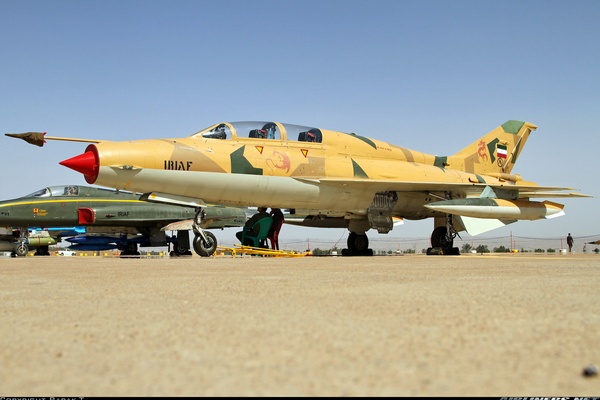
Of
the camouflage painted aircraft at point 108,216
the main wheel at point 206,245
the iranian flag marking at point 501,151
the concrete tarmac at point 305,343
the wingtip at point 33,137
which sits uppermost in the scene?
the iranian flag marking at point 501,151

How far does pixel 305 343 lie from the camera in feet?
8.43

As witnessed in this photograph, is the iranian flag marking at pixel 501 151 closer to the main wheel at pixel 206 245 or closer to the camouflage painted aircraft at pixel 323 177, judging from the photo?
the camouflage painted aircraft at pixel 323 177

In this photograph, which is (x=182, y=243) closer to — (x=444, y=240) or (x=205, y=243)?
(x=205, y=243)

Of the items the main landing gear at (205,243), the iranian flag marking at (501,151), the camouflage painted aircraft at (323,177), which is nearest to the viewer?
the camouflage painted aircraft at (323,177)

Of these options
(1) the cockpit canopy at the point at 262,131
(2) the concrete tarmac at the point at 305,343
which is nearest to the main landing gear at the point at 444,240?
(1) the cockpit canopy at the point at 262,131

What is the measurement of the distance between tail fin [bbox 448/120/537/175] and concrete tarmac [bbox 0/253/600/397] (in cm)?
1350

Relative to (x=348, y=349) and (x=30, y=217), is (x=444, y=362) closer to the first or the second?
(x=348, y=349)

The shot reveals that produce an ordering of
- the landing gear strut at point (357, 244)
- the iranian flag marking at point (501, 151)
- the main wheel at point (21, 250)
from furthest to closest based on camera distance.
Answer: the main wheel at point (21, 250), the iranian flag marking at point (501, 151), the landing gear strut at point (357, 244)

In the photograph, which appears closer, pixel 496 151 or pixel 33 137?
pixel 33 137

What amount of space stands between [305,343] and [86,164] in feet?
30.2

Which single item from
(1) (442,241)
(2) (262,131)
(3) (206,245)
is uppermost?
(2) (262,131)

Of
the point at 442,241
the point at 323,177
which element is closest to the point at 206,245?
the point at 323,177

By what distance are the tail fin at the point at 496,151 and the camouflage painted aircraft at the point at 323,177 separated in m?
0.06

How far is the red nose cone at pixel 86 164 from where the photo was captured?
1079 cm
